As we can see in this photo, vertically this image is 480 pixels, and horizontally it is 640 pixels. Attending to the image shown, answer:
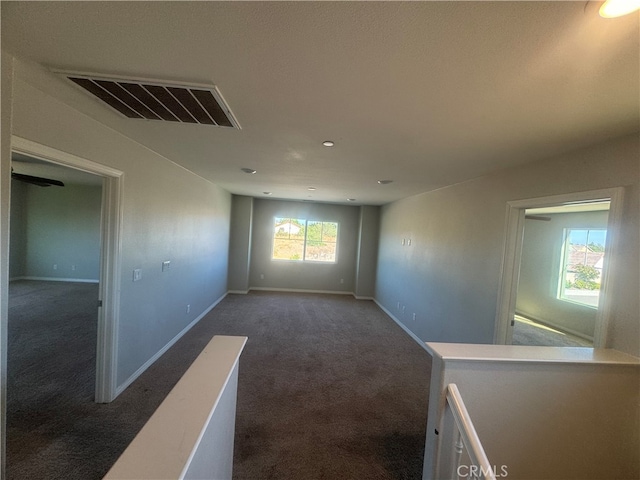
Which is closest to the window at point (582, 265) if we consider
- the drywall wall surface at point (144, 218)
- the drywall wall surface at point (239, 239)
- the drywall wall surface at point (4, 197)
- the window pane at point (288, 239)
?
the window pane at point (288, 239)

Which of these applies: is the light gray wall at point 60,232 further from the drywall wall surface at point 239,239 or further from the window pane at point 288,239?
the window pane at point 288,239

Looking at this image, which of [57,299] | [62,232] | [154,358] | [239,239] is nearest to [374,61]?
[154,358]

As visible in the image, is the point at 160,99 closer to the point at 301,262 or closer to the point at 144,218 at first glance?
the point at 144,218

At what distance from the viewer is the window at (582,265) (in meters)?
4.95

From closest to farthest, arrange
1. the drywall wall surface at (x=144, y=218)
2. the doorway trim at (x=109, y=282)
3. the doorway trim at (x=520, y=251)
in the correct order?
the drywall wall surface at (x=144, y=218) → the doorway trim at (x=520, y=251) → the doorway trim at (x=109, y=282)

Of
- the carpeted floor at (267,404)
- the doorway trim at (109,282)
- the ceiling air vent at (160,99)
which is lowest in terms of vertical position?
the carpeted floor at (267,404)

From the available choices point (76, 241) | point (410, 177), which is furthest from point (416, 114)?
point (76, 241)

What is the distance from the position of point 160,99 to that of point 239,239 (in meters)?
5.19

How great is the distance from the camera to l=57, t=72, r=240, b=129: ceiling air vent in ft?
4.51

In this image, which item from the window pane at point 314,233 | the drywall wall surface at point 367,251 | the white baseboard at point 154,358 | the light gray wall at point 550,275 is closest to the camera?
the white baseboard at point 154,358

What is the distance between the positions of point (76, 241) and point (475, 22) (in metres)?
9.21

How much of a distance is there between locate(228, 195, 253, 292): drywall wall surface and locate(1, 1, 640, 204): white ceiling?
455 centimetres

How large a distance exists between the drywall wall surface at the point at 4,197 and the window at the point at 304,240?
580 cm

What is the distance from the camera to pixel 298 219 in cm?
720
